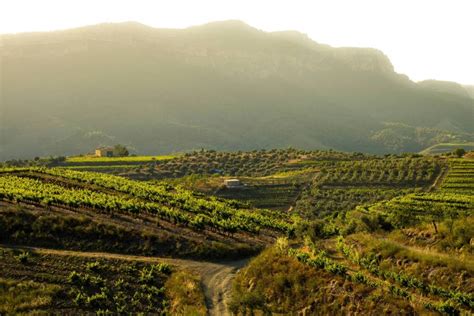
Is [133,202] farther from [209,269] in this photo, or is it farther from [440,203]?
[440,203]

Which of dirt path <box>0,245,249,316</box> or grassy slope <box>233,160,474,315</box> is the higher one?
grassy slope <box>233,160,474,315</box>

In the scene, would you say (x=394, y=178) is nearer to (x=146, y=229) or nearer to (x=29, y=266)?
(x=146, y=229)

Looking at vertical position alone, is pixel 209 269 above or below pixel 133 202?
below

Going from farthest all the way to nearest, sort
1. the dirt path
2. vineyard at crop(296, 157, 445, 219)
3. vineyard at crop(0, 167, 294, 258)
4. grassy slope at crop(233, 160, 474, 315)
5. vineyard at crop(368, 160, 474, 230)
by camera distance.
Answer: vineyard at crop(296, 157, 445, 219) → vineyard at crop(368, 160, 474, 230) → vineyard at crop(0, 167, 294, 258) → the dirt path → grassy slope at crop(233, 160, 474, 315)

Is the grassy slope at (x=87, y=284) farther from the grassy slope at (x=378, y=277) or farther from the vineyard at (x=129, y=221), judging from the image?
the grassy slope at (x=378, y=277)

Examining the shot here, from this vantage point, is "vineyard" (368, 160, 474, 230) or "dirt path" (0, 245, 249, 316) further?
"vineyard" (368, 160, 474, 230)

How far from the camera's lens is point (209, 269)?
4381 cm

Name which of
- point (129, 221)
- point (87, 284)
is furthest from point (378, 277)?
point (129, 221)

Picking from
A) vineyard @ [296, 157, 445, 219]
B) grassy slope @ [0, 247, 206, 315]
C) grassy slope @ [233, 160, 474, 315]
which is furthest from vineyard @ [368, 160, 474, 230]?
grassy slope @ [0, 247, 206, 315]

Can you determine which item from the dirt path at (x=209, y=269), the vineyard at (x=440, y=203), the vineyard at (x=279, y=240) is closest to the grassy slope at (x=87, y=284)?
the vineyard at (x=279, y=240)

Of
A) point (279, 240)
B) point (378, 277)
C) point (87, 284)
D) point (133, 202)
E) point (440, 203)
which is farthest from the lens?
point (440, 203)

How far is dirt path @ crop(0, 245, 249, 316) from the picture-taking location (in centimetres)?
3753

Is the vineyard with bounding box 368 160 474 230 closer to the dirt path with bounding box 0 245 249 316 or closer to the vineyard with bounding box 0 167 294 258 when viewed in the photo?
the vineyard with bounding box 0 167 294 258

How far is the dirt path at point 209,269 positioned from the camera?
1478 inches
